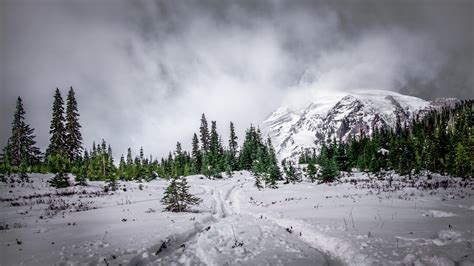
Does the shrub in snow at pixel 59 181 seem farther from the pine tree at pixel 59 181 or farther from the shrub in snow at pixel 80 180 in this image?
the shrub in snow at pixel 80 180

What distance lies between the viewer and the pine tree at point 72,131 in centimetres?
4706

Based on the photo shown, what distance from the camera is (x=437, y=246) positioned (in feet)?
28.0

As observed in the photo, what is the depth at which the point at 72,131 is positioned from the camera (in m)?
47.6

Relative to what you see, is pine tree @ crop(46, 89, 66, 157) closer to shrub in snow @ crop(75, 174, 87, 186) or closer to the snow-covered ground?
shrub in snow @ crop(75, 174, 87, 186)

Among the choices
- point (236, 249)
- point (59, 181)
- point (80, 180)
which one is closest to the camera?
point (236, 249)

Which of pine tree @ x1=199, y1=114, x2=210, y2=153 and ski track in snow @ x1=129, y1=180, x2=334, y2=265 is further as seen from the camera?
pine tree @ x1=199, y1=114, x2=210, y2=153

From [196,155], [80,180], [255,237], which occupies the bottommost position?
[255,237]

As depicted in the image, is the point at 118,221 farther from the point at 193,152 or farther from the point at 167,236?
the point at 193,152

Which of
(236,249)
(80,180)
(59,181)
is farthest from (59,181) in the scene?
(236,249)

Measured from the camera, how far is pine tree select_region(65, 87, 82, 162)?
154 ft

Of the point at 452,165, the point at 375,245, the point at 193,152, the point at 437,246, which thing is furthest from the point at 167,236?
the point at 193,152

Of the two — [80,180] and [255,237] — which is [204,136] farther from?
[255,237]

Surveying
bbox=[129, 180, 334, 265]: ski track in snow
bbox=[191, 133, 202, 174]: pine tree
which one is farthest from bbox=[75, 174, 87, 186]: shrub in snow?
bbox=[191, 133, 202, 174]: pine tree

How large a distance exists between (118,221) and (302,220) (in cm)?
1047
